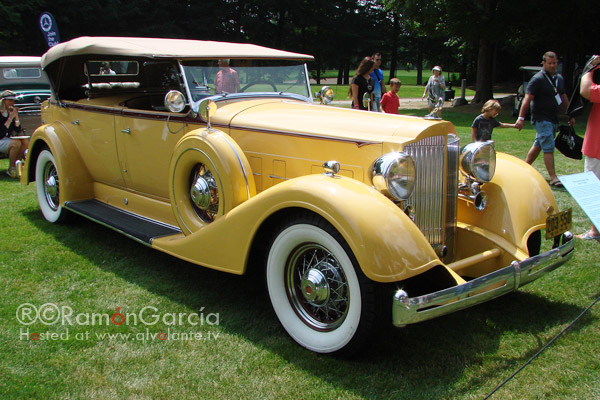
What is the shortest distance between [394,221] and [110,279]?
8.67 feet

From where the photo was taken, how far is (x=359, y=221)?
274cm

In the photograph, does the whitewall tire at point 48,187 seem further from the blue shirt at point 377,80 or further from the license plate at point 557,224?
the blue shirt at point 377,80

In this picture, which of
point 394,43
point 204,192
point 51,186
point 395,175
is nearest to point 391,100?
point 51,186

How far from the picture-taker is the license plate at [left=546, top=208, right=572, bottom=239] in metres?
3.47

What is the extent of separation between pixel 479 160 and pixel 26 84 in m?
10.1

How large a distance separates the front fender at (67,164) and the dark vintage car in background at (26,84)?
4.90 meters

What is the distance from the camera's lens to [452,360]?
3.06 meters

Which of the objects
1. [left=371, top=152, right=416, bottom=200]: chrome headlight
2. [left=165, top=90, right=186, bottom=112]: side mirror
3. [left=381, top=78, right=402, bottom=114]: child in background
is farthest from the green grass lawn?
[left=381, top=78, right=402, bottom=114]: child in background

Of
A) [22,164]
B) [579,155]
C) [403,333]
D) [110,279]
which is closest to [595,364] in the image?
[403,333]

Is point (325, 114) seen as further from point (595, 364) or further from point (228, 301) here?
point (595, 364)

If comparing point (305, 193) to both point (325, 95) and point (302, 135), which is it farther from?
point (325, 95)

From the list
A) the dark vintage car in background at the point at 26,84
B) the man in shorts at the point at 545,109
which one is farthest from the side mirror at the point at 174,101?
the dark vintage car in background at the point at 26,84

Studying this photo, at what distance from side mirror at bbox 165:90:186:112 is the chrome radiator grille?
1858 mm

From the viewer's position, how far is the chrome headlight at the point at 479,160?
11.9 ft
